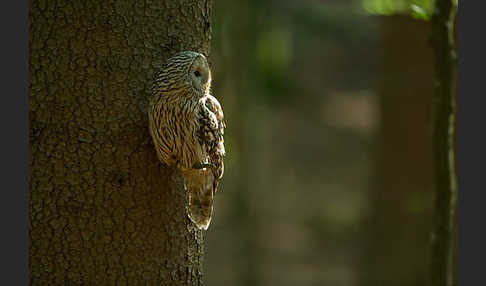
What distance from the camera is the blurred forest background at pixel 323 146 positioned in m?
6.93

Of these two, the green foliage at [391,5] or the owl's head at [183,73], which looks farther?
the green foliage at [391,5]

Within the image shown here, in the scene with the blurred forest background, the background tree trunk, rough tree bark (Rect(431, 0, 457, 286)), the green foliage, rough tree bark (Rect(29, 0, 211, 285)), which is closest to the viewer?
rough tree bark (Rect(29, 0, 211, 285))

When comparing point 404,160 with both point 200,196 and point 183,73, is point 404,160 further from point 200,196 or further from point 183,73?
point 183,73

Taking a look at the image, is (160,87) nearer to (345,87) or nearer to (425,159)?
(425,159)

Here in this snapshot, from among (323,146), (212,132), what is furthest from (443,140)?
(323,146)

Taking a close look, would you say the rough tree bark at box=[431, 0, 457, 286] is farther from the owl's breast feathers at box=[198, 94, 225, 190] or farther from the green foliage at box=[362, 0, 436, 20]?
the owl's breast feathers at box=[198, 94, 225, 190]

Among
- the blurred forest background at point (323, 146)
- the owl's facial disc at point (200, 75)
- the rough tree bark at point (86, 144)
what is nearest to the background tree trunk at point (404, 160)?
the blurred forest background at point (323, 146)

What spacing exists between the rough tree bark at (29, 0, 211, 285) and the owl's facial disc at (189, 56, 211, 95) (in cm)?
24

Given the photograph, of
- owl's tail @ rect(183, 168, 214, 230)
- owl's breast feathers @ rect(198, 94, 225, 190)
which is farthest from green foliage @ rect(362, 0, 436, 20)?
owl's tail @ rect(183, 168, 214, 230)

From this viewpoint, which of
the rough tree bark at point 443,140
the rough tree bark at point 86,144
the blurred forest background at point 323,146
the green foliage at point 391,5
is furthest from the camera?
the blurred forest background at point 323,146

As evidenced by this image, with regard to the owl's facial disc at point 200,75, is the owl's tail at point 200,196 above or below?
below

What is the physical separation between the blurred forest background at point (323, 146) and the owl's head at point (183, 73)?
16.1 inches

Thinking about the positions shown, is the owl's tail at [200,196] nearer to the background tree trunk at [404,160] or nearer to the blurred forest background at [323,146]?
the blurred forest background at [323,146]

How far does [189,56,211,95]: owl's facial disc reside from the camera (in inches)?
106
